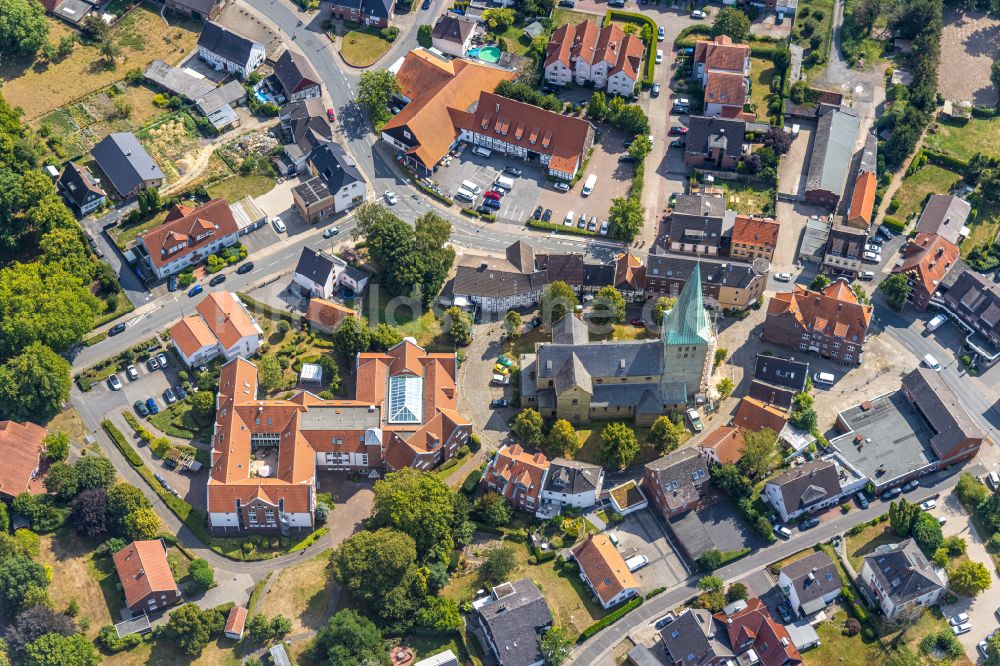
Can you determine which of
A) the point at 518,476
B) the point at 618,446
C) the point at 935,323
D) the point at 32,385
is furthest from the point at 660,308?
the point at 32,385

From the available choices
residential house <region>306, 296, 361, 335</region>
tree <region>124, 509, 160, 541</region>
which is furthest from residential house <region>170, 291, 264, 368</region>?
tree <region>124, 509, 160, 541</region>

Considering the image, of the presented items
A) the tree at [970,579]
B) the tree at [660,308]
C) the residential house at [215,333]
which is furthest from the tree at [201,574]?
the tree at [970,579]

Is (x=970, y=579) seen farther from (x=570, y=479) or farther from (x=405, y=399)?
(x=405, y=399)

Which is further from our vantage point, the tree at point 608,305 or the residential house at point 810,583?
the tree at point 608,305

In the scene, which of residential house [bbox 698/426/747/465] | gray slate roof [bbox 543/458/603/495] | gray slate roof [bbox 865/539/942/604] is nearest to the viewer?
gray slate roof [bbox 865/539/942/604]

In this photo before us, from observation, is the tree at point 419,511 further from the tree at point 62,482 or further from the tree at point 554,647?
the tree at point 62,482

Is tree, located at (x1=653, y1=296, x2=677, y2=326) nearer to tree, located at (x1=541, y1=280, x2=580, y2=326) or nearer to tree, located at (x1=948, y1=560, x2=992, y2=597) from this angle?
tree, located at (x1=541, y1=280, x2=580, y2=326)

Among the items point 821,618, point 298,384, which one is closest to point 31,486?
point 298,384
